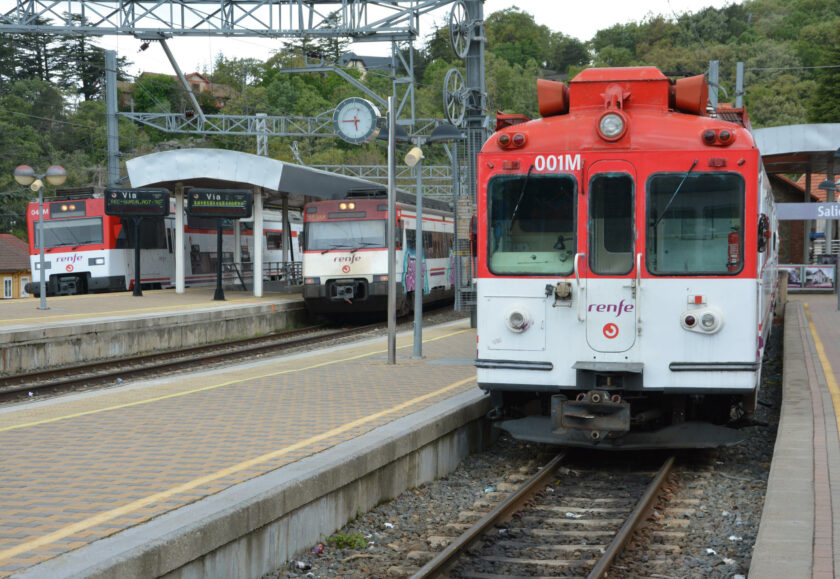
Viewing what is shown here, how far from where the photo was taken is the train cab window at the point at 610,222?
891 cm

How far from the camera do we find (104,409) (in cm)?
984

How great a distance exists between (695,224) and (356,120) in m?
11.8

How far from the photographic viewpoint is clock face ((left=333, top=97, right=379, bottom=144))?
1953 cm

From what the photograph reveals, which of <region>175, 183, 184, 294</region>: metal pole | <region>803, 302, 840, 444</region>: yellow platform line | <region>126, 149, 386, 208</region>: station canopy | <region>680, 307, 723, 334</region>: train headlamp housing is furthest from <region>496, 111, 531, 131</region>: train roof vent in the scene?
<region>175, 183, 184, 294</region>: metal pole

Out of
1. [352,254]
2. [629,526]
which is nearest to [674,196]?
[629,526]

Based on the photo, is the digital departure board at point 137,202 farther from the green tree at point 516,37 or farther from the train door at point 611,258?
the green tree at point 516,37

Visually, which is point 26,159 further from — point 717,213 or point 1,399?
point 717,213

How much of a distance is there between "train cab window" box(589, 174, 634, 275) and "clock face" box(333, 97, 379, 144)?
36.0ft

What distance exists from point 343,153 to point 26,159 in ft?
69.9

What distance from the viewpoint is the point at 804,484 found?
7109 mm

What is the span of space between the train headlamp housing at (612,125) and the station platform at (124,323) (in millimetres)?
11752

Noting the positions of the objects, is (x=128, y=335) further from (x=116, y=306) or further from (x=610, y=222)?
(x=610, y=222)

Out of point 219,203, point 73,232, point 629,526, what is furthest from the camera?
point 73,232

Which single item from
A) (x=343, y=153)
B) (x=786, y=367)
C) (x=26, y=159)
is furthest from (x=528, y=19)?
(x=786, y=367)
